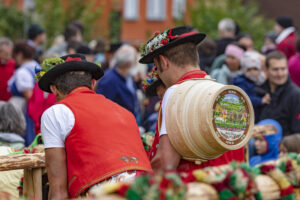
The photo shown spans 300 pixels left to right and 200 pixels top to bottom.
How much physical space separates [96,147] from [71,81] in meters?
0.64

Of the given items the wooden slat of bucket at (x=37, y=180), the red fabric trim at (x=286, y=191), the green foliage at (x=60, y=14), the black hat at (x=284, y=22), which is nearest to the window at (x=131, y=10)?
the green foliage at (x=60, y=14)

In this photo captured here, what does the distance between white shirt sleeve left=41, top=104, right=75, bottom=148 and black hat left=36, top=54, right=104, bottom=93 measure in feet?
1.48

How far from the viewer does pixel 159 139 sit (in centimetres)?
340

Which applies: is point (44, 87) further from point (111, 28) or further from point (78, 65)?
point (111, 28)

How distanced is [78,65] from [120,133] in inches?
25.4

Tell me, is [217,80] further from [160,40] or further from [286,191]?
[286,191]

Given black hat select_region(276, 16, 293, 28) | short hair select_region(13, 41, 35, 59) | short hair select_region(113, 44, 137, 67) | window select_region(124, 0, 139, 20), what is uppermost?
window select_region(124, 0, 139, 20)

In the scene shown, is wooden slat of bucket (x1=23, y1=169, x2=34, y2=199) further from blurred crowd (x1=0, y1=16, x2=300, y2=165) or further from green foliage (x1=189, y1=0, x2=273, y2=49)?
green foliage (x1=189, y1=0, x2=273, y2=49)

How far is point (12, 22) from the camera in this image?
1917cm

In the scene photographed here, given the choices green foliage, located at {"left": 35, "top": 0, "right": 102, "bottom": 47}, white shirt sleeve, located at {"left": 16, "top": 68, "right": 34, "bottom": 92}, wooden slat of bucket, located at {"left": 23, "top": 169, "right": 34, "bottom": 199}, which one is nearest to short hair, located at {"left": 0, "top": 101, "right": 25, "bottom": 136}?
wooden slat of bucket, located at {"left": 23, "top": 169, "right": 34, "bottom": 199}

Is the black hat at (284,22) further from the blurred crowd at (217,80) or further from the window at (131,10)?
the window at (131,10)

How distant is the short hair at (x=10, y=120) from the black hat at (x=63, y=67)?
5.33 ft

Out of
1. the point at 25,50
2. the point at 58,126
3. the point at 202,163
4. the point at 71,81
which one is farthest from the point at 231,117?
the point at 25,50

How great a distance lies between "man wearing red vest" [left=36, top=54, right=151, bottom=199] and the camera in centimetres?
354
